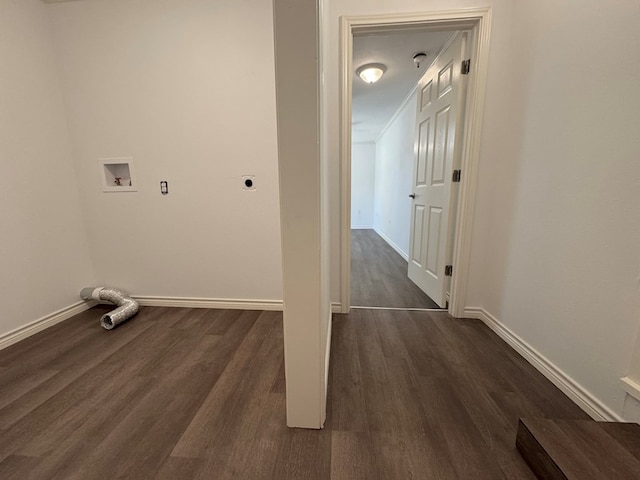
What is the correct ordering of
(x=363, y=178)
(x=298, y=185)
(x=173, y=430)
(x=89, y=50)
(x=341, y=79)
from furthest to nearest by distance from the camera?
(x=363, y=178), (x=89, y=50), (x=341, y=79), (x=173, y=430), (x=298, y=185)

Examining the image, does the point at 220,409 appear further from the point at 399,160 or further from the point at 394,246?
the point at 399,160

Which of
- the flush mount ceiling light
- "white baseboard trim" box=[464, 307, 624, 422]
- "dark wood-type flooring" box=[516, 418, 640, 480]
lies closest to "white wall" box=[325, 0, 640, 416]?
"white baseboard trim" box=[464, 307, 624, 422]

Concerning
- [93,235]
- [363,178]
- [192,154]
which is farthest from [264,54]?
[363,178]

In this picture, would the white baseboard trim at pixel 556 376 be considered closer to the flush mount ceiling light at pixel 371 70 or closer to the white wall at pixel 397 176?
the white wall at pixel 397 176

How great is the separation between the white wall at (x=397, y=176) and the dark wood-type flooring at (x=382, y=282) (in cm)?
39

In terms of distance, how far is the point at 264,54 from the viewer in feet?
5.95

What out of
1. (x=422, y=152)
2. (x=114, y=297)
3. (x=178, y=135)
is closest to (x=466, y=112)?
(x=422, y=152)

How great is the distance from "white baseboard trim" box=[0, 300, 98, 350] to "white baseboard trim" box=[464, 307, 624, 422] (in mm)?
3339

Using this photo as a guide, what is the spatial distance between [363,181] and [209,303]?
5.73 metres

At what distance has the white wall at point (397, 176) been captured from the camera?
371 cm

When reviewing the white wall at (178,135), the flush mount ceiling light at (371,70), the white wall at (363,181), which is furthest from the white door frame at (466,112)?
the white wall at (363,181)

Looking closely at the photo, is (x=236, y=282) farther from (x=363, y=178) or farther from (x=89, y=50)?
(x=363, y=178)

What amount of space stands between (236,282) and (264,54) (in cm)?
180

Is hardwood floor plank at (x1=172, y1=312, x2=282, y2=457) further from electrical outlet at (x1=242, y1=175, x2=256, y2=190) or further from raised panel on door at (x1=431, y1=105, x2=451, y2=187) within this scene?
raised panel on door at (x1=431, y1=105, x2=451, y2=187)
